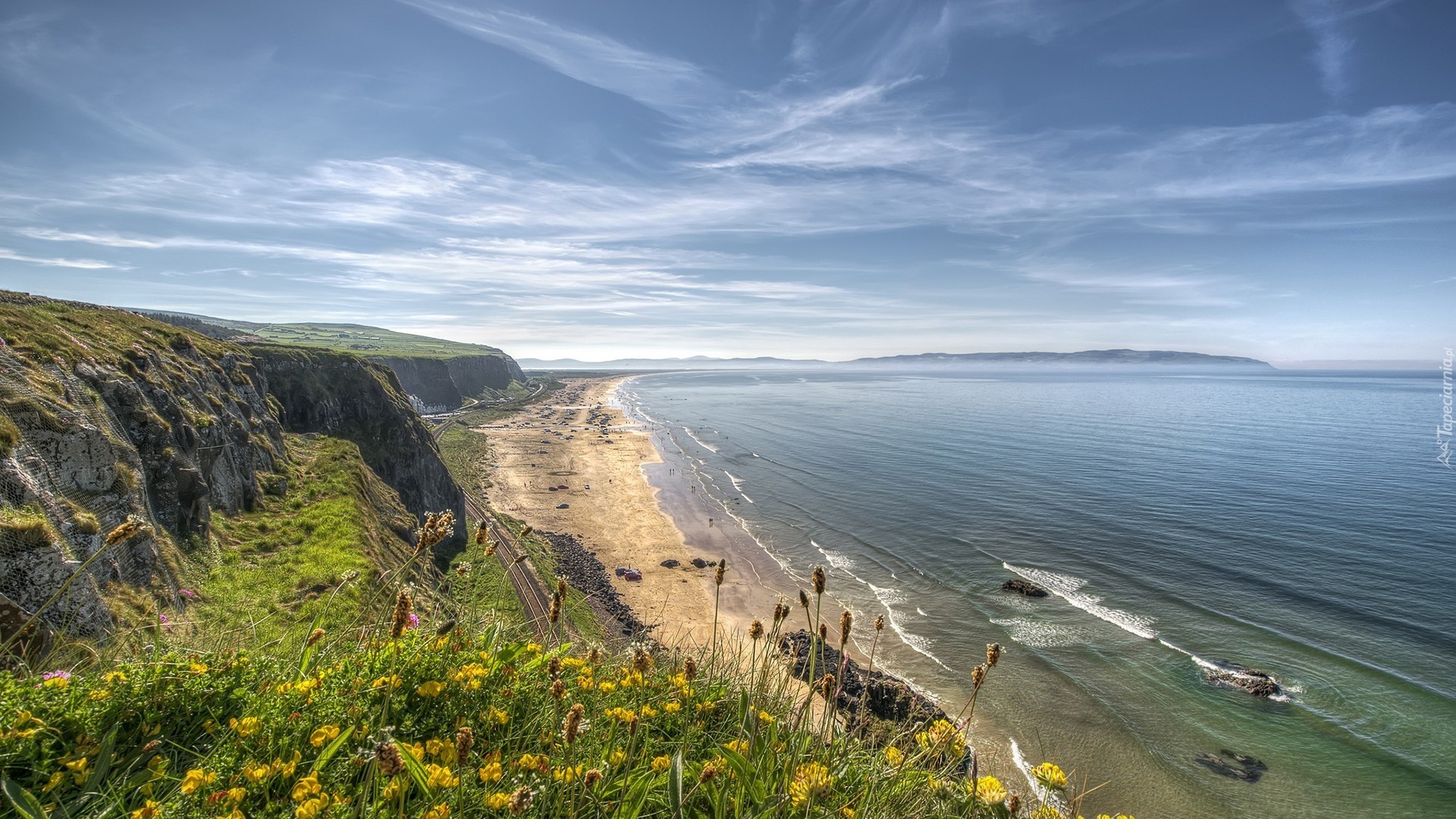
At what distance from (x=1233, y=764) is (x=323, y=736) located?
28.3m

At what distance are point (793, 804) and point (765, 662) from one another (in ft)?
6.12

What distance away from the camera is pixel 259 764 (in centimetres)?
333

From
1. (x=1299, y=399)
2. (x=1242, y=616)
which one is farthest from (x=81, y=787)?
(x=1299, y=399)

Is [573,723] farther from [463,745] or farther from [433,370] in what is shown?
[433,370]

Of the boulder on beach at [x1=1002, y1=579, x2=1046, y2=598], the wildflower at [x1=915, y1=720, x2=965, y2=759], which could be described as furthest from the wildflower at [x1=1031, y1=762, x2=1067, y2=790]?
the boulder on beach at [x1=1002, y1=579, x2=1046, y2=598]

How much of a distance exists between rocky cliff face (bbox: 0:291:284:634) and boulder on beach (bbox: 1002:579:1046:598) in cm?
3606

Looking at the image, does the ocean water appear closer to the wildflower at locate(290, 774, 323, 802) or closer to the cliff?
the wildflower at locate(290, 774, 323, 802)

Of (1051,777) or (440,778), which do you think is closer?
(440,778)

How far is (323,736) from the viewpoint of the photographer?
11.8 feet

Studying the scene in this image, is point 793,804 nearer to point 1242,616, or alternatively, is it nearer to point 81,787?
point 81,787

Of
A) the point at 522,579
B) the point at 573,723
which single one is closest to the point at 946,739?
the point at 573,723

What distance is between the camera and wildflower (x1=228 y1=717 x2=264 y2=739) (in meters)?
3.54

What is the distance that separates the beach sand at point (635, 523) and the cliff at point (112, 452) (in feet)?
33.2

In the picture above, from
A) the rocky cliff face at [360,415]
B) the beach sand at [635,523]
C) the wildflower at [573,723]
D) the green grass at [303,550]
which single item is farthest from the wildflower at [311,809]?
the rocky cliff face at [360,415]
